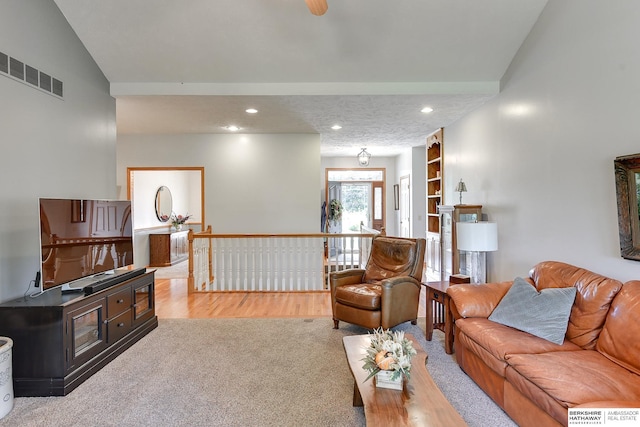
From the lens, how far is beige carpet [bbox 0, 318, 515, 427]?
2.19 meters

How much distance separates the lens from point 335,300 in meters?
3.74

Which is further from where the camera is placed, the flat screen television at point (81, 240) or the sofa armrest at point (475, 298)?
the sofa armrest at point (475, 298)

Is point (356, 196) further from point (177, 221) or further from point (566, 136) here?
point (566, 136)

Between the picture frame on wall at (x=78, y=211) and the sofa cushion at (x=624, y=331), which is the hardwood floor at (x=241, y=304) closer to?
the picture frame on wall at (x=78, y=211)

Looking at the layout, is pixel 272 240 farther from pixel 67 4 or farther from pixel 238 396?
pixel 67 4

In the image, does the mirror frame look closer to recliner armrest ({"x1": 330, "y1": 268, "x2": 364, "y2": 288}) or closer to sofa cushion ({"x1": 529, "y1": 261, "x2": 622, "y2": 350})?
sofa cushion ({"x1": 529, "y1": 261, "x2": 622, "y2": 350})

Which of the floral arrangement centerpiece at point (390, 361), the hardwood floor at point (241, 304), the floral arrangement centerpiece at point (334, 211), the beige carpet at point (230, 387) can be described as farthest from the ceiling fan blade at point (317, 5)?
the floral arrangement centerpiece at point (334, 211)

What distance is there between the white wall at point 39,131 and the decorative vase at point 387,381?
306cm

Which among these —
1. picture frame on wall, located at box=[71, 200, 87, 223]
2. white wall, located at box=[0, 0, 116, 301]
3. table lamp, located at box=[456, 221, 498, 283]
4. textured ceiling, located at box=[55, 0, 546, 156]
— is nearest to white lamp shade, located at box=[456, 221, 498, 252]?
table lamp, located at box=[456, 221, 498, 283]

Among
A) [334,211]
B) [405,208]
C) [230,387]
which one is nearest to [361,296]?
[230,387]

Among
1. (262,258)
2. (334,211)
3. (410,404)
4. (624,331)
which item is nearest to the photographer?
(410,404)

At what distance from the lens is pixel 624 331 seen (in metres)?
2.01

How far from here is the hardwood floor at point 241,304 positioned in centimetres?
432

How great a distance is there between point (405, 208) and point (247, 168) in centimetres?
427
